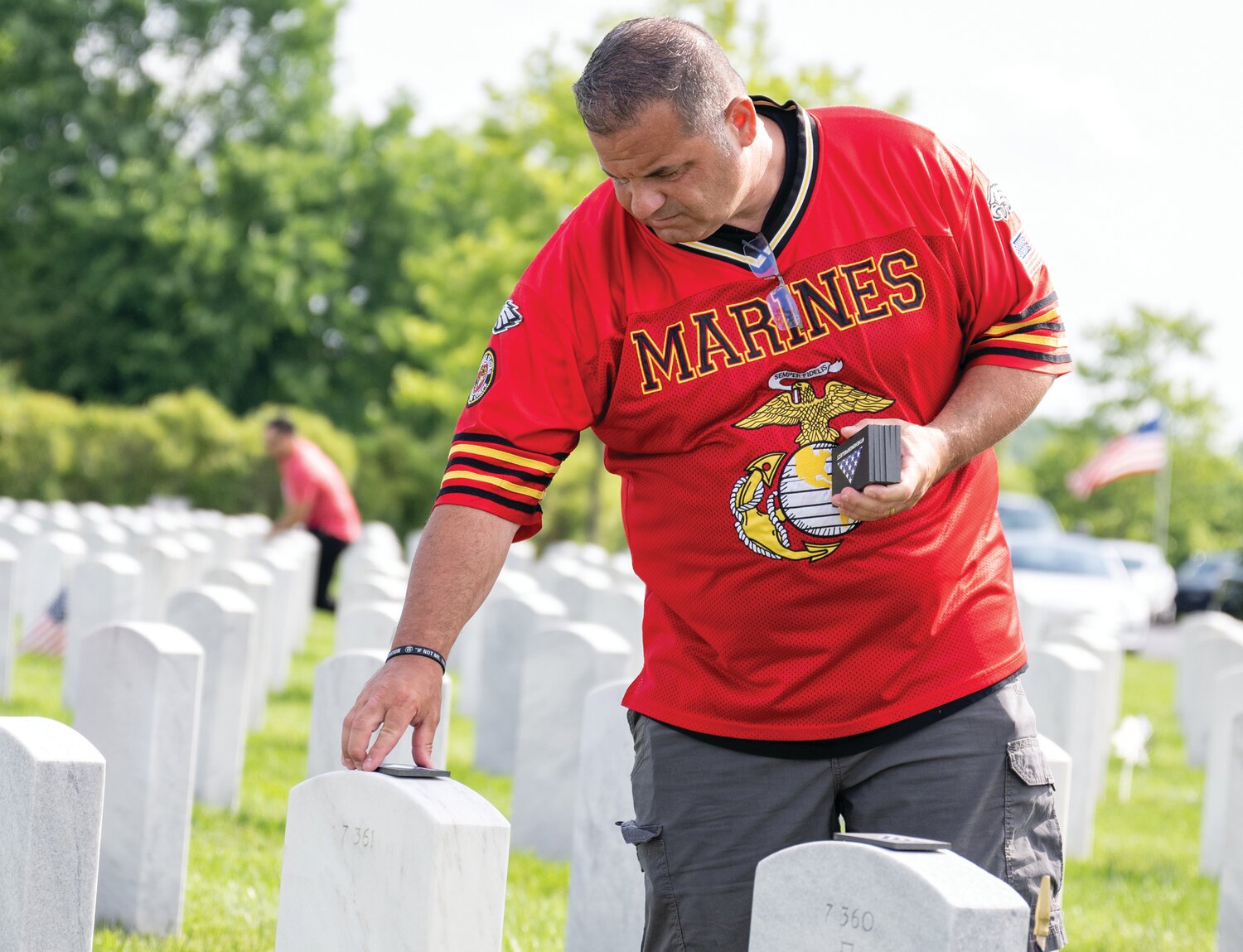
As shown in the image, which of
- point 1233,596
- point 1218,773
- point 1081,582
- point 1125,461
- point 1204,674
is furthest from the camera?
point 1125,461

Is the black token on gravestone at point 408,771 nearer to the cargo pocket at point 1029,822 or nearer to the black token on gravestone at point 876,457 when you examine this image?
the black token on gravestone at point 876,457

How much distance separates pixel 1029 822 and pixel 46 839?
1898mm

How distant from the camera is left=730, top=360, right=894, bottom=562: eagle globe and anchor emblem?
2748 millimetres

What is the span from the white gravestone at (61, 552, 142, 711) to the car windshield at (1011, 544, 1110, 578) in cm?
1183

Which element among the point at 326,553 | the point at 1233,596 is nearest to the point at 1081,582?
the point at 1233,596

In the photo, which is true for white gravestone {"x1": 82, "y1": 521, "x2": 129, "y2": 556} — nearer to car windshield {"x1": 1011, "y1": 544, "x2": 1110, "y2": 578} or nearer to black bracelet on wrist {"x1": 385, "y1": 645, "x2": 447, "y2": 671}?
black bracelet on wrist {"x1": 385, "y1": 645, "x2": 447, "y2": 671}

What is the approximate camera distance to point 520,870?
227 inches

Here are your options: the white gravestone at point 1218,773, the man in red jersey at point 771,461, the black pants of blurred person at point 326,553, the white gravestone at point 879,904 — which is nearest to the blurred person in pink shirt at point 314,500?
the black pants of blurred person at point 326,553

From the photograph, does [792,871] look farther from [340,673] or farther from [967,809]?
[340,673]

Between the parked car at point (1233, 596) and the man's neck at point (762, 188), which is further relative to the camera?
the parked car at point (1233, 596)

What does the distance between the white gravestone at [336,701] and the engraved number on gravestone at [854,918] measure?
2.72m

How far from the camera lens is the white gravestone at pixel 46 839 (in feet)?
9.59

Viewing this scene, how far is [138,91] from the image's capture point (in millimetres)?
37781

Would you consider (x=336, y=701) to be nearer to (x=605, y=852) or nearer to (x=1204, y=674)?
(x=605, y=852)
